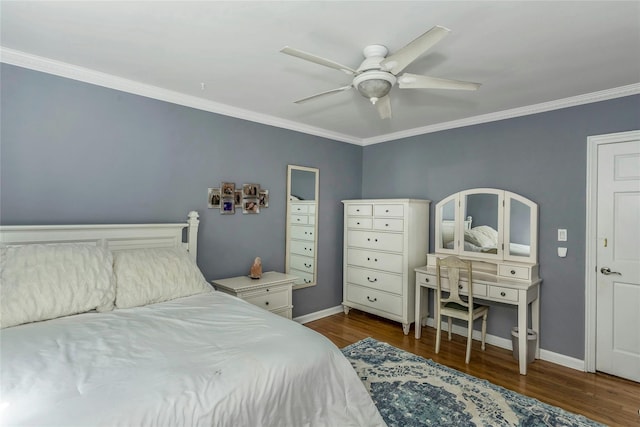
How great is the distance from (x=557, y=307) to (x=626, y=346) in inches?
21.4

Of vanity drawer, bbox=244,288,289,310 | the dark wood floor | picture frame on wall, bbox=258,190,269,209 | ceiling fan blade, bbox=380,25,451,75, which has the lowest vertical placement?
the dark wood floor

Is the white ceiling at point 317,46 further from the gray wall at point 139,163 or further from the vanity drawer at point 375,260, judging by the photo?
the vanity drawer at point 375,260

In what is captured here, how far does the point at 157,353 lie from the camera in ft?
4.96

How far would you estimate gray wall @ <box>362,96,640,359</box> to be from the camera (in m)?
3.04

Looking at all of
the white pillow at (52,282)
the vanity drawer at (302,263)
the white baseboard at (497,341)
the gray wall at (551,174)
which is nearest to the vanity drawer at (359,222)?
the vanity drawer at (302,263)

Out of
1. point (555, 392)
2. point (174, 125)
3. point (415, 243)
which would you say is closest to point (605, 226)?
point (555, 392)

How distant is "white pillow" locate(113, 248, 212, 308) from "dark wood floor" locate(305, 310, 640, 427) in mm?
1811

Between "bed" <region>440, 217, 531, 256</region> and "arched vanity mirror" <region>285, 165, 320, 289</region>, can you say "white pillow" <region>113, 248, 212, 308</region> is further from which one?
"bed" <region>440, 217, 531, 256</region>

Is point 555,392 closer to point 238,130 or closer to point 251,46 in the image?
point 251,46

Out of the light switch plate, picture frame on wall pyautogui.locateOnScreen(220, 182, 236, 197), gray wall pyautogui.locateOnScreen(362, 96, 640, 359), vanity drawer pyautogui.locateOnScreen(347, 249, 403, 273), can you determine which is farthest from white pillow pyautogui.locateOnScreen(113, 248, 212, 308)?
the light switch plate

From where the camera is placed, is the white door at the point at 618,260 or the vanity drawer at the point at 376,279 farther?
the vanity drawer at the point at 376,279

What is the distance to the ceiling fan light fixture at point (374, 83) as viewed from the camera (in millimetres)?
2061

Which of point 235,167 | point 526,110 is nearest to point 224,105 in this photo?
point 235,167

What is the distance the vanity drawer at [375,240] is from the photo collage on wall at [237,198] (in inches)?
51.0
